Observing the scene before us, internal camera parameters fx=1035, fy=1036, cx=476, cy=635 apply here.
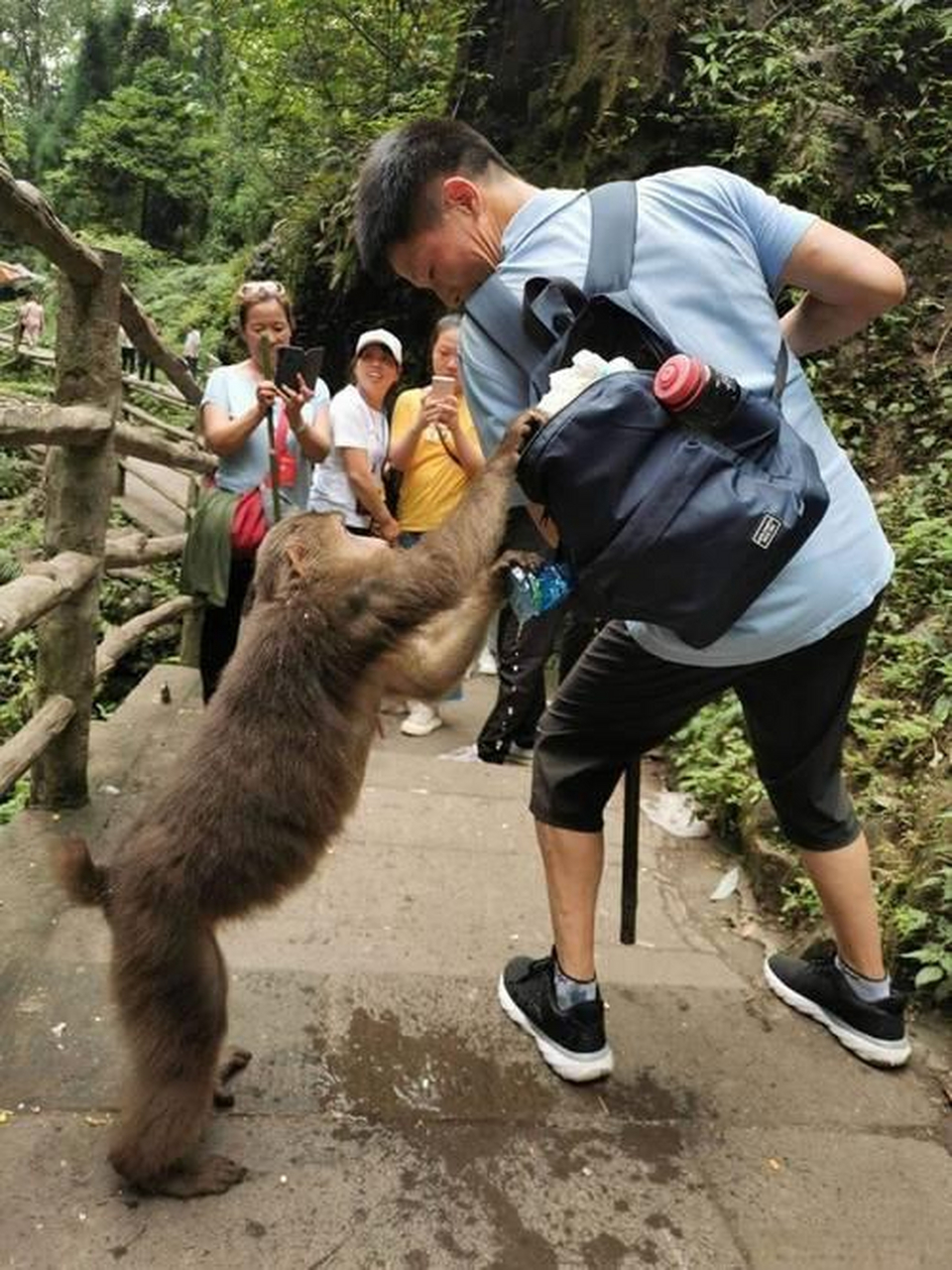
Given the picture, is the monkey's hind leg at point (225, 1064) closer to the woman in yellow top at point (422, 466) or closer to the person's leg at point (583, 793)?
the person's leg at point (583, 793)

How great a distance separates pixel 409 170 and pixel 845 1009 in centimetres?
220

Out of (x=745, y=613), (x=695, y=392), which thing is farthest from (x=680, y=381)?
(x=745, y=613)

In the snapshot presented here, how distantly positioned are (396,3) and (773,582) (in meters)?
12.5

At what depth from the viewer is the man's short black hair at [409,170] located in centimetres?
206

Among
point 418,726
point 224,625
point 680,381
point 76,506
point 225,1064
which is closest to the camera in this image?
point 680,381

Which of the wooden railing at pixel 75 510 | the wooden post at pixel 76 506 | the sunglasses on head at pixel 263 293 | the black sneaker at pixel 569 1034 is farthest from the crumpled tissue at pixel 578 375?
the sunglasses on head at pixel 263 293

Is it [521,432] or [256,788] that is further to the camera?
[256,788]

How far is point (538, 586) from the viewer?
217cm

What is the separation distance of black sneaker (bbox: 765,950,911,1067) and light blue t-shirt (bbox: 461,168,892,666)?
97 cm

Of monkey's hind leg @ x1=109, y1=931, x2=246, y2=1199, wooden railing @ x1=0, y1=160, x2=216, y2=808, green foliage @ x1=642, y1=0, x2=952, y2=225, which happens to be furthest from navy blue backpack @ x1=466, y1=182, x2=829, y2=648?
green foliage @ x1=642, y1=0, x2=952, y2=225

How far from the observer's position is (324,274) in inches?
418

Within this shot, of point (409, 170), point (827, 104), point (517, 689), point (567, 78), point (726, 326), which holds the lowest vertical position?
point (517, 689)

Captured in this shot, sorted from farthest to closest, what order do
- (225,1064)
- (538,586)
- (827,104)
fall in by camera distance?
(827,104)
(225,1064)
(538,586)

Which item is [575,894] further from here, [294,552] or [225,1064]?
[294,552]
